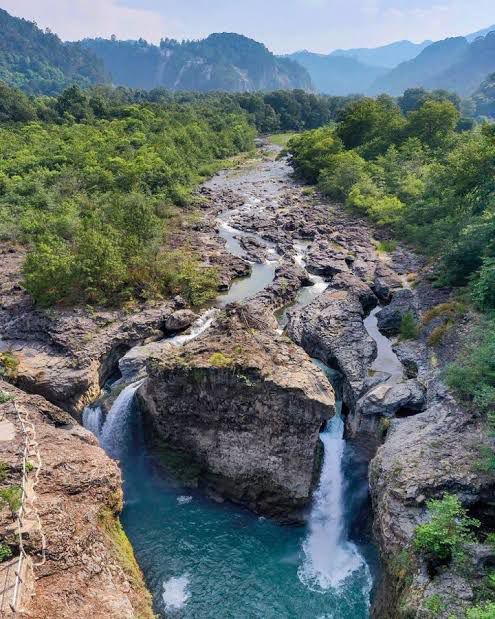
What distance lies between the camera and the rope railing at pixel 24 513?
11.6 meters

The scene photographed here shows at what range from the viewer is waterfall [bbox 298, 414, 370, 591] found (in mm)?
15664

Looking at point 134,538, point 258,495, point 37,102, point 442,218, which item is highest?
point 37,102

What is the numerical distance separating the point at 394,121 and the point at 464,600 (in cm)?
5907

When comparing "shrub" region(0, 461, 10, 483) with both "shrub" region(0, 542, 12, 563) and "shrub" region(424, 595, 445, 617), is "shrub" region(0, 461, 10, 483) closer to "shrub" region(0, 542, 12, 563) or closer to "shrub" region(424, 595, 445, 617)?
"shrub" region(0, 542, 12, 563)

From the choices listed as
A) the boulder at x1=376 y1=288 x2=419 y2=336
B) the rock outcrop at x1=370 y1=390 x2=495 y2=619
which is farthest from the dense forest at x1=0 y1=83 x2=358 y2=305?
the rock outcrop at x1=370 y1=390 x2=495 y2=619

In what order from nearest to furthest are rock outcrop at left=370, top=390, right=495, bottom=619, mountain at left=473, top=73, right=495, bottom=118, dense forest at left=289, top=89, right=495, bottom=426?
1. rock outcrop at left=370, top=390, right=495, bottom=619
2. dense forest at left=289, top=89, right=495, bottom=426
3. mountain at left=473, top=73, right=495, bottom=118

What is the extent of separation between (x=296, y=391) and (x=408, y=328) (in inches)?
394

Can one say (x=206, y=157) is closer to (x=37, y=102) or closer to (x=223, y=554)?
(x=37, y=102)

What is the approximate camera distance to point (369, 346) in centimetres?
2333

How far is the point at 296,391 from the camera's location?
1683cm

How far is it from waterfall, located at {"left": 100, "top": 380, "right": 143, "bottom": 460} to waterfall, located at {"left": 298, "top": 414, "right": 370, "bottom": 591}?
8019 millimetres

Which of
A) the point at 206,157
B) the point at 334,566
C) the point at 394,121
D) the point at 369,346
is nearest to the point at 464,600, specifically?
the point at 334,566

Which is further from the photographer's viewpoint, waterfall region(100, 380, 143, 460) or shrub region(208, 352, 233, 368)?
waterfall region(100, 380, 143, 460)

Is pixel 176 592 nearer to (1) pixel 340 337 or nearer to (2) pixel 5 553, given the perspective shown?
(2) pixel 5 553
